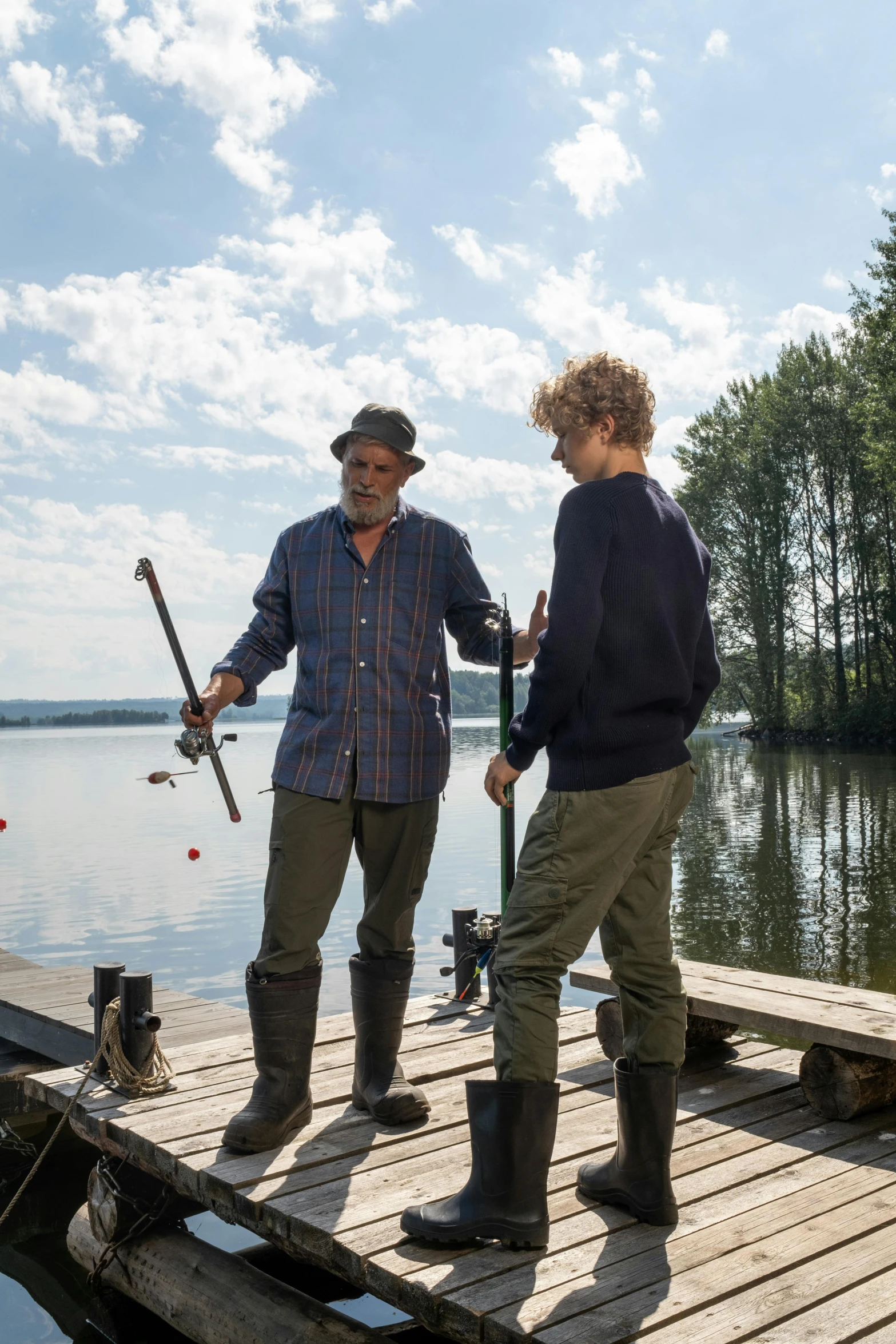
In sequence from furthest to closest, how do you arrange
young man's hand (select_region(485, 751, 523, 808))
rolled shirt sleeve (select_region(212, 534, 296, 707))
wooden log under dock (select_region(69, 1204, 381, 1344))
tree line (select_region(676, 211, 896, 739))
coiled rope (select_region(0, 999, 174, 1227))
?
tree line (select_region(676, 211, 896, 739)) → coiled rope (select_region(0, 999, 174, 1227)) → rolled shirt sleeve (select_region(212, 534, 296, 707)) → wooden log under dock (select_region(69, 1204, 381, 1344)) → young man's hand (select_region(485, 751, 523, 808))

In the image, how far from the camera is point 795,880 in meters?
13.9

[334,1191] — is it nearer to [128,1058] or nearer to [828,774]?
[128,1058]

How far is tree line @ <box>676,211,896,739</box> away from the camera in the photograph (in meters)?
39.8

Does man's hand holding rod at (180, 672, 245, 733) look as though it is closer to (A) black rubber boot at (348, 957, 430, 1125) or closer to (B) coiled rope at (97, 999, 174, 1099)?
(A) black rubber boot at (348, 957, 430, 1125)

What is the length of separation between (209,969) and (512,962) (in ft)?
30.1

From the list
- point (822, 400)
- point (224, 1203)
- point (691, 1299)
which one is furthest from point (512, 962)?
point (822, 400)

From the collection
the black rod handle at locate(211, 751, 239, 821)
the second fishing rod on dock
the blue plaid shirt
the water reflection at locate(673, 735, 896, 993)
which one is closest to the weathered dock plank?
the second fishing rod on dock

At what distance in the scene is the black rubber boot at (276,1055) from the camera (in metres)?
3.42

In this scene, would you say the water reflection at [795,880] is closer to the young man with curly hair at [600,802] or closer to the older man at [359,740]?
the older man at [359,740]

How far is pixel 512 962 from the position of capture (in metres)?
2.63

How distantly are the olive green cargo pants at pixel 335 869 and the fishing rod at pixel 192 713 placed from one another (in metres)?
0.22

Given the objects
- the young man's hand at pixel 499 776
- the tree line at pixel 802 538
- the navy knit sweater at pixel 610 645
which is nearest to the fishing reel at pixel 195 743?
the young man's hand at pixel 499 776

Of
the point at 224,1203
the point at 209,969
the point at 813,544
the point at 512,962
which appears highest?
the point at 813,544

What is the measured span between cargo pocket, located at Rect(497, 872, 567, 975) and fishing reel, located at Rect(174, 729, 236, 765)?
1.35 meters
